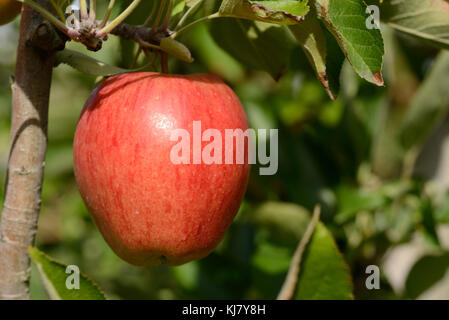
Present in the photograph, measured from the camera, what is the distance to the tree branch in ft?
1.99

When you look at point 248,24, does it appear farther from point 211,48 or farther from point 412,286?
point 211,48

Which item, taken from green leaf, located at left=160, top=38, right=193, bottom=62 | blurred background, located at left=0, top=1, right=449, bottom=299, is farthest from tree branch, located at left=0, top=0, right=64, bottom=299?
blurred background, located at left=0, top=1, right=449, bottom=299

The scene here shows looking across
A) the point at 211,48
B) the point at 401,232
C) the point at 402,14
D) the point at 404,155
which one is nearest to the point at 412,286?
the point at 401,232

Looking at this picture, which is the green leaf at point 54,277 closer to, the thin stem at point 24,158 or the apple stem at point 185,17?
the thin stem at point 24,158

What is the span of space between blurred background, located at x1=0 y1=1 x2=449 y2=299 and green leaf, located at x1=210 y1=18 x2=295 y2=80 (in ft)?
0.34

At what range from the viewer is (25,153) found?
0.61 metres

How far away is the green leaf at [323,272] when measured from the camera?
721 mm

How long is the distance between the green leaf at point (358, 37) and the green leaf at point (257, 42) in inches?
7.4

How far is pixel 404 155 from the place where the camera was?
1.21 metres

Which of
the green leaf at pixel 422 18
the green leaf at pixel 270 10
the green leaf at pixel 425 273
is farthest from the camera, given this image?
the green leaf at pixel 425 273

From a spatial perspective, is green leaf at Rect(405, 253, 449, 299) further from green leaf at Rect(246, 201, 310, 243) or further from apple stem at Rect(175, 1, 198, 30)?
apple stem at Rect(175, 1, 198, 30)

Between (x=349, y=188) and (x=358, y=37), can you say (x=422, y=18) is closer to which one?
(x=358, y=37)

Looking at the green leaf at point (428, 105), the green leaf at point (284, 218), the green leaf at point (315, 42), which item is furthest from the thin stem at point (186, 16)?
the green leaf at point (428, 105)

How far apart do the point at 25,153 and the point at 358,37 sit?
1.14ft
